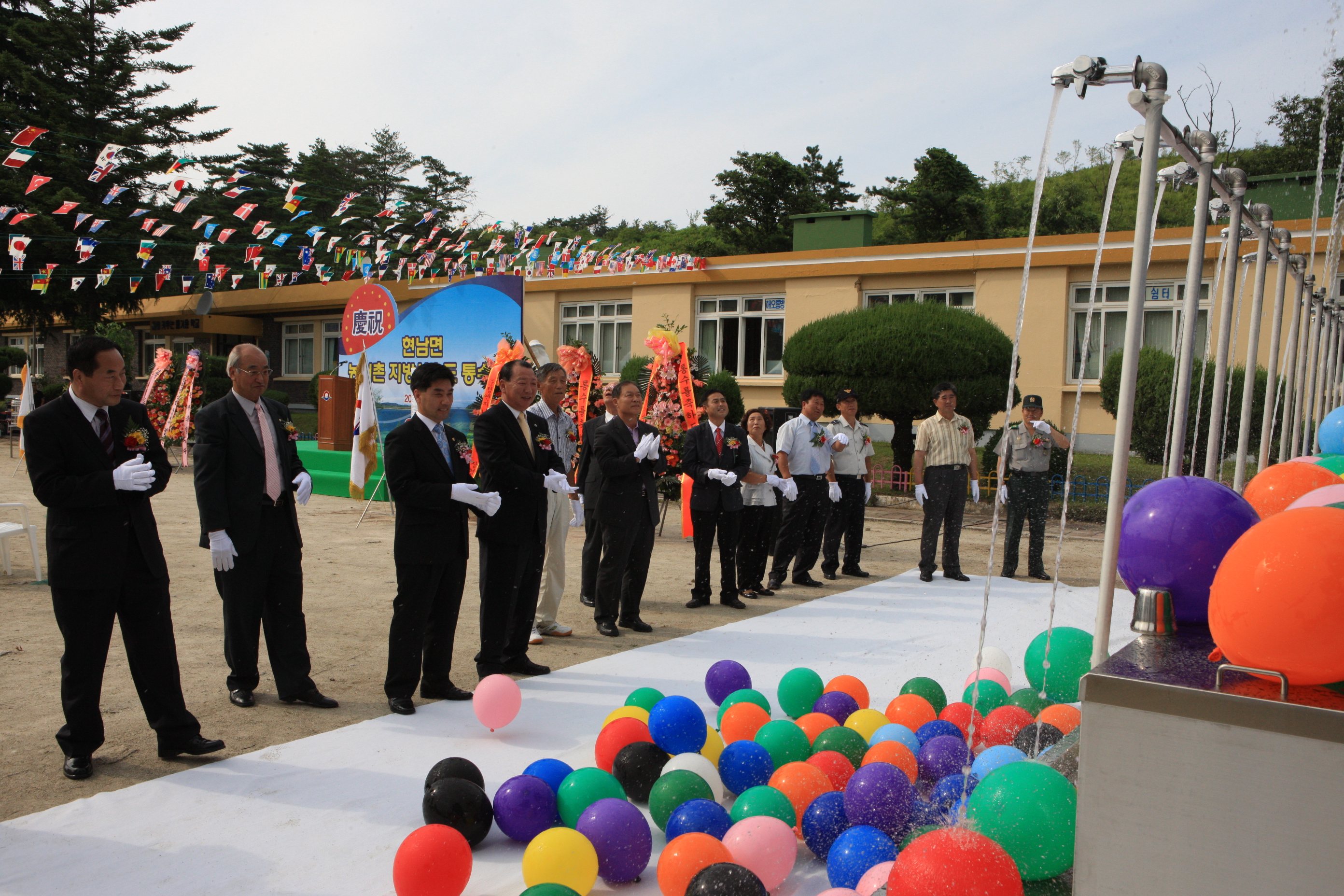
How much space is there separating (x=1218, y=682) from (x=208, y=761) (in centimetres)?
366

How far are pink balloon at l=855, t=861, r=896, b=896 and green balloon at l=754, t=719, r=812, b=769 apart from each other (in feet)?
2.81

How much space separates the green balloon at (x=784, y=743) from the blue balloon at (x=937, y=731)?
44 cm

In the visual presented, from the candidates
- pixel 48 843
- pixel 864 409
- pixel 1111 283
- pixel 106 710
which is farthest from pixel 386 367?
pixel 1111 283

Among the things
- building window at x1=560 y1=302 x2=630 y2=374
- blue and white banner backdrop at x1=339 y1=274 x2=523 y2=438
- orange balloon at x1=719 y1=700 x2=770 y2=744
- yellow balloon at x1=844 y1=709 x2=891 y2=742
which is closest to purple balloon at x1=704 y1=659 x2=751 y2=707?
orange balloon at x1=719 y1=700 x2=770 y2=744

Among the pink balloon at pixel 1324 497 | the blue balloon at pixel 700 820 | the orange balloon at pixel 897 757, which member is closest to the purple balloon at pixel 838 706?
the orange balloon at pixel 897 757

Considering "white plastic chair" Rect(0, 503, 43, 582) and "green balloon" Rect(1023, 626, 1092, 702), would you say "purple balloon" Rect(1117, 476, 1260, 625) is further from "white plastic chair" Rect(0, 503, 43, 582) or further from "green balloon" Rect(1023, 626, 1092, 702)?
"white plastic chair" Rect(0, 503, 43, 582)

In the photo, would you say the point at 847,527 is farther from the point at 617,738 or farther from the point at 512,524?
the point at 617,738

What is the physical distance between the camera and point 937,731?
343 centimetres

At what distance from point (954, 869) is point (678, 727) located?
5.22ft

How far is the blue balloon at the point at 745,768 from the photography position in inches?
126

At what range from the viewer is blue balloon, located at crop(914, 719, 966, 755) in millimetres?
3409

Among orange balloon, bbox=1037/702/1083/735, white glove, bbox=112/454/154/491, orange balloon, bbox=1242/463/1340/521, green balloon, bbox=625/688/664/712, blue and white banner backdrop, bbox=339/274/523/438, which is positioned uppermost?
blue and white banner backdrop, bbox=339/274/523/438

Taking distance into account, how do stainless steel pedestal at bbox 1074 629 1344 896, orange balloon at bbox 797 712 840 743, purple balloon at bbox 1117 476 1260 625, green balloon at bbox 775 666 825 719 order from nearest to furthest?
1. stainless steel pedestal at bbox 1074 629 1344 896
2. purple balloon at bbox 1117 476 1260 625
3. orange balloon at bbox 797 712 840 743
4. green balloon at bbox 775 666 825 719

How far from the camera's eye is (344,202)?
1515 centimetres
